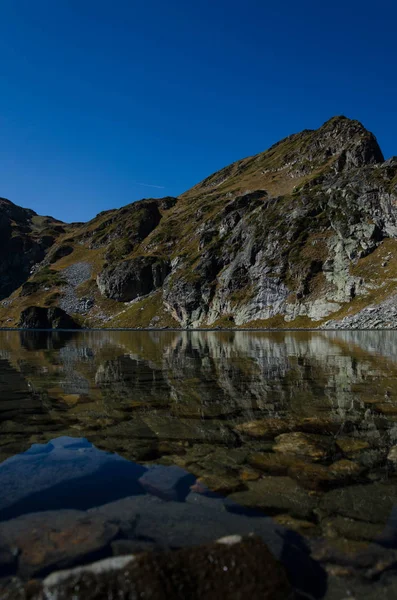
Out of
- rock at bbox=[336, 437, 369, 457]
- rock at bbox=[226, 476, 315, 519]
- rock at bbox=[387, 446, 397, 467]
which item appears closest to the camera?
rock at bbox=[226, 476, 315, 519]

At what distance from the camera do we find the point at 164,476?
976cm

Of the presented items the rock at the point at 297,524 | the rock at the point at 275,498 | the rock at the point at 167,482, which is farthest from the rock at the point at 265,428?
the rock at the point at 297,524

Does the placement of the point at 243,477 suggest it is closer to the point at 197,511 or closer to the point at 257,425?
the point at 197,511

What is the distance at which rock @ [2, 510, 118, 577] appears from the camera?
6055 mm

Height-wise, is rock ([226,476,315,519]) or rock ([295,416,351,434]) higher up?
rock ([226,476,315,519])

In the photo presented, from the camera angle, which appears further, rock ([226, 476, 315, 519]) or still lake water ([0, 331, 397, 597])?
rock ([226, 476, 315, 519])

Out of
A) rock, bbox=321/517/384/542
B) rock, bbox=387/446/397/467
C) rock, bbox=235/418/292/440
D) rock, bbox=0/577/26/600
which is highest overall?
rock, bbox=0/577/26/600

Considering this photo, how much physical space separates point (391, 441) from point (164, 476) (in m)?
7.64

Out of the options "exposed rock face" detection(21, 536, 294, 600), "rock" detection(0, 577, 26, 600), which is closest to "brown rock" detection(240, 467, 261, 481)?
"exposed rock face" detection(21, 536, 294, 600)

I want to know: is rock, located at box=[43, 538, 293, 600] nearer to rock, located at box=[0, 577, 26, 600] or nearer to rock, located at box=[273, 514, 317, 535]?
rock, located at box=[0, 577, 26, 600]

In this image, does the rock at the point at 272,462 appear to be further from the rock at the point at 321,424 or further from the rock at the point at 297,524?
the rock at the point at 321,424

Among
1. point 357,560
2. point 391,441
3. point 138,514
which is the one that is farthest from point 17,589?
point 391,441

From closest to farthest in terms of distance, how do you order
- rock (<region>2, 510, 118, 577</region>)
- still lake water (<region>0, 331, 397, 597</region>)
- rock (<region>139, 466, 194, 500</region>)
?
rock (<region>2, 510, 118, 577</region>) → still lake water (<region>0, 331, 397, 597</region>) → rock (<region>139, 466, 194, 500</region>)

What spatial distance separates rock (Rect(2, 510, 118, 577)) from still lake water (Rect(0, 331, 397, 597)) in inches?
1.2
